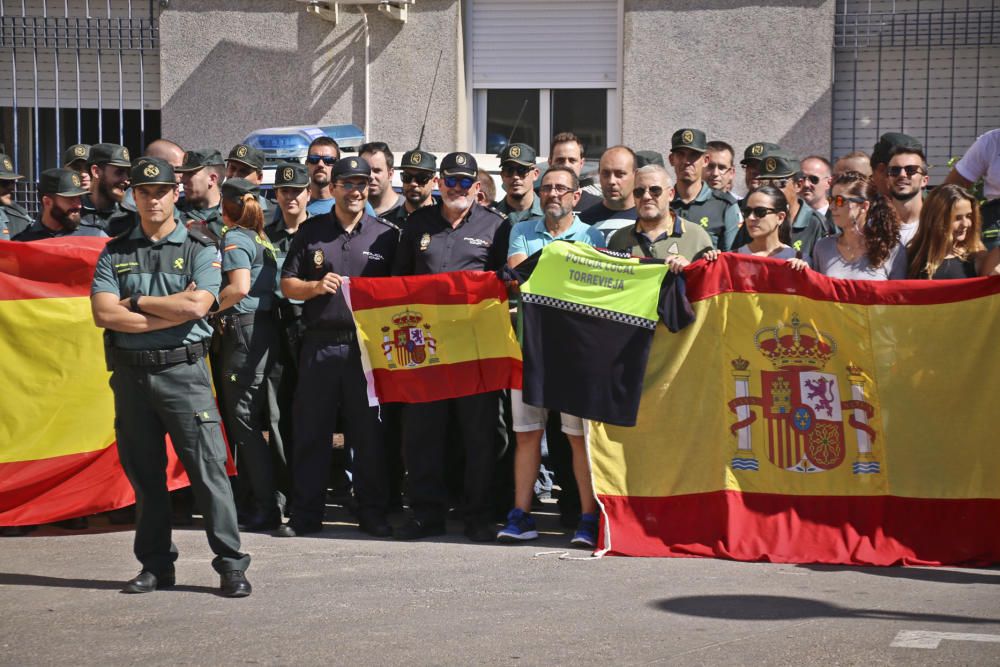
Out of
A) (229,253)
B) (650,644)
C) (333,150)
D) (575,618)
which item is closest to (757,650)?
(650,644)

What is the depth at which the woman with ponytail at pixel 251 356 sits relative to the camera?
9.07 meters

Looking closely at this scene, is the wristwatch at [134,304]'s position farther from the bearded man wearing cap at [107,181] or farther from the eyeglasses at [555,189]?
the bearded man wearing cap at [107,181]

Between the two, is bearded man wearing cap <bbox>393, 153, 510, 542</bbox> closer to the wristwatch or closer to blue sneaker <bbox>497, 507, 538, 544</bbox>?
blue sneaker <bbox>497, 507, 538, 544</bbox>

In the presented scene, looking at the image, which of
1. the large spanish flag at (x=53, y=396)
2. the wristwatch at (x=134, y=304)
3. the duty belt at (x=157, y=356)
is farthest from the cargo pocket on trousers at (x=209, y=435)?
the large spanish flag at (x=53, y=396)

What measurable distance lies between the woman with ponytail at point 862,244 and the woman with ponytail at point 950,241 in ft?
0.44

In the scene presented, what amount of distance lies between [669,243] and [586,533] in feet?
5.85

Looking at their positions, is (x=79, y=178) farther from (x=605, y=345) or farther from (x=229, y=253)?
(x=605, y=345)

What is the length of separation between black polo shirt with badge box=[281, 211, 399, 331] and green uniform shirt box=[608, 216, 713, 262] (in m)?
1.52

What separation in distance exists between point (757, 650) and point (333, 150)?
5919 mm

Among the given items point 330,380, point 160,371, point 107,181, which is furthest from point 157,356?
point 107,181

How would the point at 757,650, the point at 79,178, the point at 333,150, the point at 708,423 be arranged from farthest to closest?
1. the point at 333,150
2. the point at 79,178
3. the point at 708,423
4. the point at 757,650

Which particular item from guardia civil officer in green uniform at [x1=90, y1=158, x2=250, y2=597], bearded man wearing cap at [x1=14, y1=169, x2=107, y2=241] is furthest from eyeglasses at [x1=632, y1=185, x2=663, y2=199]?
bearded man wearing cap at [x1=14, y1=169, x2=107, y2=241]

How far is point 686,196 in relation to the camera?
998 cm

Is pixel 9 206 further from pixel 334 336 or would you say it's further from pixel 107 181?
pixel 334 336
